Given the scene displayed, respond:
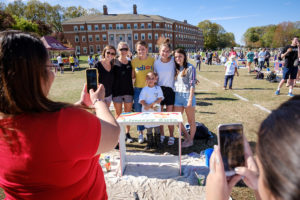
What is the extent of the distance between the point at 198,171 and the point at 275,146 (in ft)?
10.0

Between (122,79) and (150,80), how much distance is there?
28.3 inches

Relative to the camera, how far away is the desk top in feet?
9.94

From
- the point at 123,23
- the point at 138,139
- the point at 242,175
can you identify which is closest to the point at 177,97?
the point at 138,139

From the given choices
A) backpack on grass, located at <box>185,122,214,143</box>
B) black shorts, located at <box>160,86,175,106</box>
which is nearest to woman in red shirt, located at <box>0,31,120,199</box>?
black shorts, located at <box>160,86,175,106</box>

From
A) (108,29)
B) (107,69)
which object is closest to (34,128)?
(107,69)

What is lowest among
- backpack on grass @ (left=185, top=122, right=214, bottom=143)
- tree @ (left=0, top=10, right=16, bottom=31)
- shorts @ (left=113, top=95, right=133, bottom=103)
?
backpack on grass @ (left=185, top=122, right=214, bottom=143)

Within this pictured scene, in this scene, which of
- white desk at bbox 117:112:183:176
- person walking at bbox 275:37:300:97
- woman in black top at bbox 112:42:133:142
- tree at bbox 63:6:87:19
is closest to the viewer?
white desk at bbox 117:112:183:176

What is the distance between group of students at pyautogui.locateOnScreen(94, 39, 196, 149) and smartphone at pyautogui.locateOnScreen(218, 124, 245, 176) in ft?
8.71

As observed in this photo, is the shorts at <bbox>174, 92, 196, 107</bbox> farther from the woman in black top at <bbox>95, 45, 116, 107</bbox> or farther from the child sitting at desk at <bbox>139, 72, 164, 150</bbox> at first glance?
the woman in black top at <bbox>95, 45, 116, 107</bbox>

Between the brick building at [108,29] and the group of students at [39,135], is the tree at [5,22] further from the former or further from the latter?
the group of students at [39,135]

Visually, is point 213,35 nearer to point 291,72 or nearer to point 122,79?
point 291,72

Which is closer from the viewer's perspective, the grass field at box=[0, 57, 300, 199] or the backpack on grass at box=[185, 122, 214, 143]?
the grass field at box=[0, 57, 300, 199]

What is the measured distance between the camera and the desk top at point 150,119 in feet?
9.94

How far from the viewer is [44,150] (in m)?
0.87
